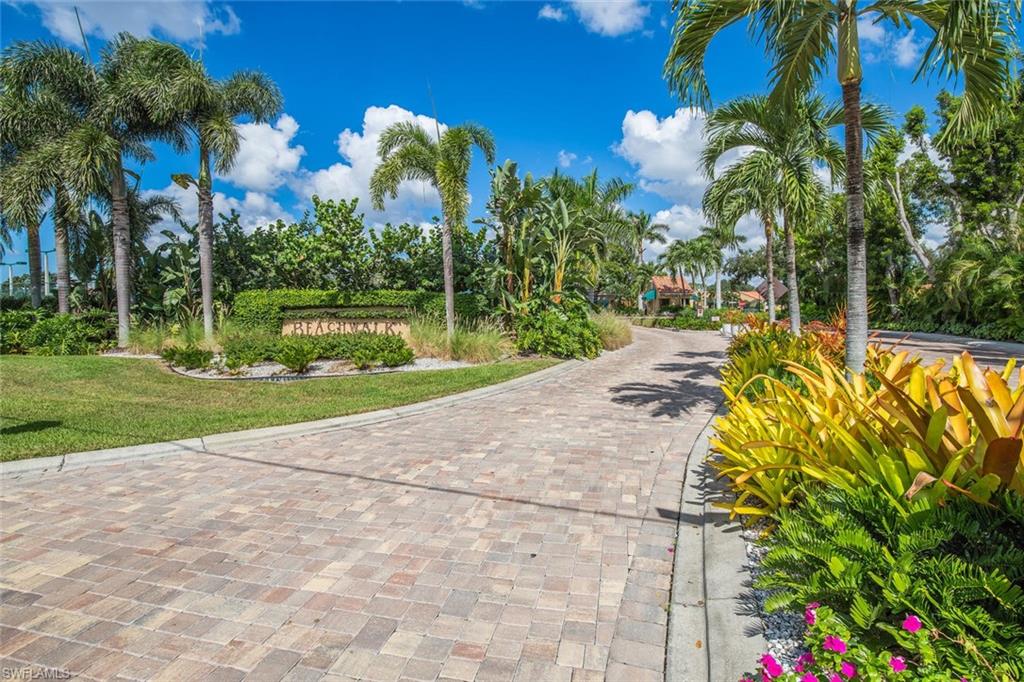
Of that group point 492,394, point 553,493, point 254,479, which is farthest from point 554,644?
point 492,394

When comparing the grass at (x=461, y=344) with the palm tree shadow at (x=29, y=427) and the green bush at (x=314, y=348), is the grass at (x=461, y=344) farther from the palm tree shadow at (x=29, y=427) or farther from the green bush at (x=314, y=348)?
the palm tree shadow at (x=29, y=427)

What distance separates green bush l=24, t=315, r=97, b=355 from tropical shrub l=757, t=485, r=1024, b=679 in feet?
64.7

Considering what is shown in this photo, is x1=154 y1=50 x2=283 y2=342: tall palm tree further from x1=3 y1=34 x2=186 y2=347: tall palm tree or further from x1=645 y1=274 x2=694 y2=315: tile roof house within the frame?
x1=645 y1=274 x2=694 y2=315: tile roof house

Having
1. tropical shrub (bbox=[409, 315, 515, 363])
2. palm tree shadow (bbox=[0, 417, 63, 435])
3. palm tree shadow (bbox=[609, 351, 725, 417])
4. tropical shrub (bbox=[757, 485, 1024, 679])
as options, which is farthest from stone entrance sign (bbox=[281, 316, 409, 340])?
tropical shrub (bbox=[757, 485, 1024, 679])

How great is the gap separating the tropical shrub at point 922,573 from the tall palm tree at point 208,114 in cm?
1640

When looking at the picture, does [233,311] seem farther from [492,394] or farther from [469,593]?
[469,593]

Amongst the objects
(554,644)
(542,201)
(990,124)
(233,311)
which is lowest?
(554,644)

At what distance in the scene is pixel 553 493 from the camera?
4.43 meters

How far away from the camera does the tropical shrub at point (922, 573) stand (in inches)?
69.5

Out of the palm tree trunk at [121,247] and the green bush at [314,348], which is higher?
the palm tree trunk at [121,247]

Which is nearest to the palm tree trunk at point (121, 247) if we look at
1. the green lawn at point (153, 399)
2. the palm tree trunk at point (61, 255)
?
the palm tree trunk at point (61, 255)

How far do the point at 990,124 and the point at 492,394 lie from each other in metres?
7.66

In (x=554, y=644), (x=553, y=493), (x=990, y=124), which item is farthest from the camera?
(x=990, y=124)

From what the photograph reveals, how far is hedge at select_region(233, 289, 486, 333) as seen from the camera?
1633 cm
